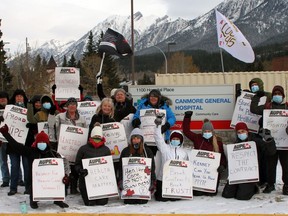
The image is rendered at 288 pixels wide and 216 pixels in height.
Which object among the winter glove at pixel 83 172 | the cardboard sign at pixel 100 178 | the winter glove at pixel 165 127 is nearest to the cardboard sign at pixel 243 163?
the winter glove at pixel 165 127

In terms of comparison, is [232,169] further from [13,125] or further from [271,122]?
[13,125]

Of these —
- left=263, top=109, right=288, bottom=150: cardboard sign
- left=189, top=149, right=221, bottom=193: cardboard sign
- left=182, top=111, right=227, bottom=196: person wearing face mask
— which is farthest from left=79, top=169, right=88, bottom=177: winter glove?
left=263, top=109, right=288, bottom=150: cardboard sign

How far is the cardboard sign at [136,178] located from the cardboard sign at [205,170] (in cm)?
94

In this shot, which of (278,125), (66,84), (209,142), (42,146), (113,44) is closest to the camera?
(42,146)

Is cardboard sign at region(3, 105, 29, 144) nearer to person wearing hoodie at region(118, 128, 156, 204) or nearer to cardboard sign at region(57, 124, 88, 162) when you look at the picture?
cardboard sign at region(57, 124, 88, 162)

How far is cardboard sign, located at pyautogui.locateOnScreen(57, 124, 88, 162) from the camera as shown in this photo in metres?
7.67

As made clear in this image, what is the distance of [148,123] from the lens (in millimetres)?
8039

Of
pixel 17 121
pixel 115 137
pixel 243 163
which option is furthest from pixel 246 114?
pixel 17 121

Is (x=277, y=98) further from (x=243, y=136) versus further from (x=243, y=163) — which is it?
(x=243, y=163)

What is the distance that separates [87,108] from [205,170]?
2.65 metres

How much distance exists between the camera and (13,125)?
8.02 meters

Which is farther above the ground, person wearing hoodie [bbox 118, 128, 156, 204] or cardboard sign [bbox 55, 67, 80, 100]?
cardboard sign [bbox 55, 67, 80, 100]

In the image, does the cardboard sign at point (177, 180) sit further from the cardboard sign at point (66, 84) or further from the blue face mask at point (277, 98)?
the cardboard sign at point (66, 84)

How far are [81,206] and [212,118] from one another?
4.35 meters
